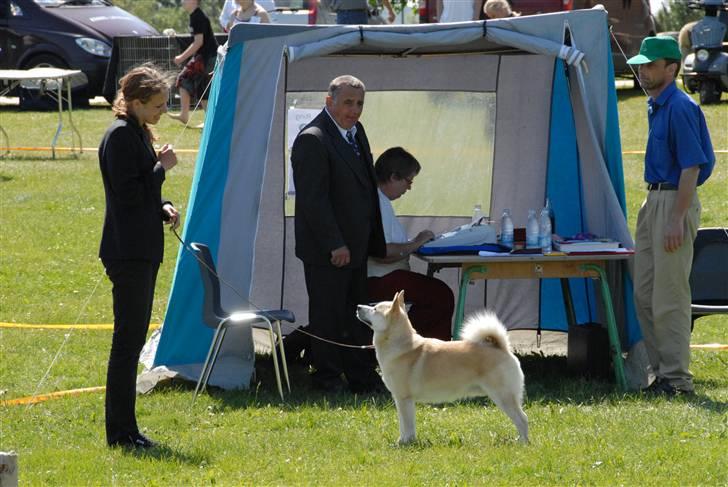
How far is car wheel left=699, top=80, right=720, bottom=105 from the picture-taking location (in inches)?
661

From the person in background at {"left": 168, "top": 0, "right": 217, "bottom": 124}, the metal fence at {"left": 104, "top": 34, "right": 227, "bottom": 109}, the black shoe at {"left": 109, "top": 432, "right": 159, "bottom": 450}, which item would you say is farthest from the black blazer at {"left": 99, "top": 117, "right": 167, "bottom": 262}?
the metal fence at {"left": 104, "top": 34, "right": 227, "bottom": 109}

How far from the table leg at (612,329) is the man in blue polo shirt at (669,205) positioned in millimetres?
196

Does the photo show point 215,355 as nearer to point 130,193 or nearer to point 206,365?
point 206,365

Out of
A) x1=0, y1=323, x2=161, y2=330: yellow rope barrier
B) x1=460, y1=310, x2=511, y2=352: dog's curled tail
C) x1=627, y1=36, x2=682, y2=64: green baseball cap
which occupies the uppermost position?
x1=627, y1=36, x2=682, y2=64: green baseball cap

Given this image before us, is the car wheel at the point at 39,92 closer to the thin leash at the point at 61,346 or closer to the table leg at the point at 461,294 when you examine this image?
the thin leash at the point at 61,346

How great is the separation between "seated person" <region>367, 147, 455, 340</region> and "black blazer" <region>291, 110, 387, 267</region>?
30cm

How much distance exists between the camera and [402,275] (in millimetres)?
7125

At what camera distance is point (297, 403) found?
6.59m

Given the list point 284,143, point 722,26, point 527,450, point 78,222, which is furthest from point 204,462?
point 722,26

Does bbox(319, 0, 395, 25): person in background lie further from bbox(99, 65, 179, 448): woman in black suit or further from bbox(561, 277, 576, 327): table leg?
bbox(99, 65, 179, 448): woman in black suit

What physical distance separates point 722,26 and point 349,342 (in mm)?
11413

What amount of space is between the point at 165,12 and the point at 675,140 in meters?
33.2

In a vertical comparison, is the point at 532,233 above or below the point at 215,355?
above

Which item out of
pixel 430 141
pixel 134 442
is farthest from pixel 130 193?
pixel 430 141
